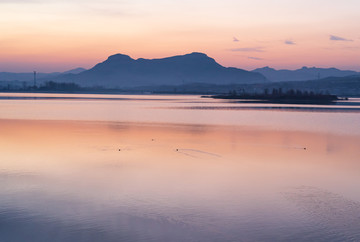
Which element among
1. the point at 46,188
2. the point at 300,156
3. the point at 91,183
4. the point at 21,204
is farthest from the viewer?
the point at 300,156

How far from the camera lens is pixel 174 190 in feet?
47.1

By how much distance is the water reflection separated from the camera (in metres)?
10.5

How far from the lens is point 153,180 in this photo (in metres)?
15.9

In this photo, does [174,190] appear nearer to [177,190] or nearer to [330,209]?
[177,190]

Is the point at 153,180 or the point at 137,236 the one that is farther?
the point at 153,180

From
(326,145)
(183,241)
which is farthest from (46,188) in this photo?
(326,145)

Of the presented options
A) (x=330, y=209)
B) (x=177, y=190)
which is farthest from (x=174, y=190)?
(x=330, y=209)

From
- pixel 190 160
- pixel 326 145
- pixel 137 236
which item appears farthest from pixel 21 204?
pixel 326 145

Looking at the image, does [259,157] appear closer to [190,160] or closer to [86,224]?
[190,160]

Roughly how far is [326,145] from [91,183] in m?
16.3

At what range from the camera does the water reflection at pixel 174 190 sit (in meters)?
10.5

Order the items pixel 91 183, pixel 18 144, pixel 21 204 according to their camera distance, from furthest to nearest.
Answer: pixel 18 144
pixel 91 183
pixel 21 204

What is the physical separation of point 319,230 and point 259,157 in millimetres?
10989

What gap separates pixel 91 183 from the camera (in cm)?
1522
